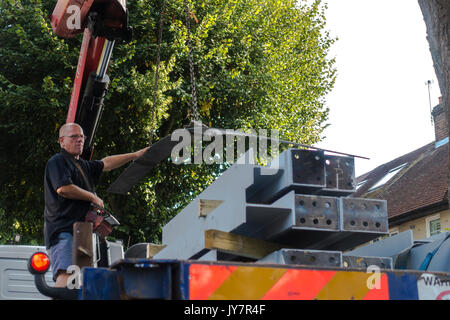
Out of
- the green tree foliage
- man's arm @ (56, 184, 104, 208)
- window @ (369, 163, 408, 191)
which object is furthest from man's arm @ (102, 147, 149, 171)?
window @ (369, 163, 408, 191)

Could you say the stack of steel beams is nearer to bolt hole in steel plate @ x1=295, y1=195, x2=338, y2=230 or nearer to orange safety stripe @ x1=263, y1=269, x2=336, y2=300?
bolt hole in steel plate @ x1=295, y1=195, x2=338, y2=230

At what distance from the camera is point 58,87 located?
1572 centimetres

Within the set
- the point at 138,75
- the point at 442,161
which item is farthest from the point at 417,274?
the point at 442,161

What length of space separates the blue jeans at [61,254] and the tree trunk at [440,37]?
3.59 m

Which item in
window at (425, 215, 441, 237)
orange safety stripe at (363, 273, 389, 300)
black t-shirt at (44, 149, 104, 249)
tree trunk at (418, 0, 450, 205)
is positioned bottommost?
orange safety stripe at (363, 273, 389, 300)

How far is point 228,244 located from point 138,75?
12.7 meters

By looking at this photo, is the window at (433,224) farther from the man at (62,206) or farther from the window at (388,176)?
the man at (62,206)

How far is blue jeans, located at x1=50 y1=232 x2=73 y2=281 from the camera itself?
4.35 m

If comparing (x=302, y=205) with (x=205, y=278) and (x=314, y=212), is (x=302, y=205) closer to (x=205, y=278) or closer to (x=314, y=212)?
(x=314, y=212)

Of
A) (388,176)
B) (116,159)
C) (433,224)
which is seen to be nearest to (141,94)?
(116,159)

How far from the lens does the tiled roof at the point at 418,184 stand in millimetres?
26967

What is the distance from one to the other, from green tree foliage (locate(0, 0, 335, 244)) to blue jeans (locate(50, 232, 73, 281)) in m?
11.1

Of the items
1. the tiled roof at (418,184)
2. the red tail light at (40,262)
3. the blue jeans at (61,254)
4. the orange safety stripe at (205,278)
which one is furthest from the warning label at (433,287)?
the tiled roof at (418,184)
